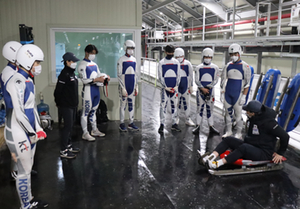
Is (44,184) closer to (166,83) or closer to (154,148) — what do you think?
(154,148)

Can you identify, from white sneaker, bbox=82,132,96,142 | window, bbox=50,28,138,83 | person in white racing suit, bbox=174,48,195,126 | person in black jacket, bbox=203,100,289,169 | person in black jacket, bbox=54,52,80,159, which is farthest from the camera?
window, bbox=50,28,138,83

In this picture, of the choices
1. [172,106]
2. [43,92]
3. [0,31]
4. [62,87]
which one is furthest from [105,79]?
[0,31]

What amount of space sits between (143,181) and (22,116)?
184 centimetres

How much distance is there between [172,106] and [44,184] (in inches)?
125

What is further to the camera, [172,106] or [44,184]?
[172,106]

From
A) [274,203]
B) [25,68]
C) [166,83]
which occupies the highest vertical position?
[25,68]

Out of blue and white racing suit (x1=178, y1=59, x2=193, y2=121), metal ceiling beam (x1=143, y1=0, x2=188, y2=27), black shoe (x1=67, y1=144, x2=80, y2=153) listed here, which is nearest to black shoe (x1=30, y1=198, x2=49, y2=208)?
black shoe (x1=67, y1=144, x2=80, y2=153)

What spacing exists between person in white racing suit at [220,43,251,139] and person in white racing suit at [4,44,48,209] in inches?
145

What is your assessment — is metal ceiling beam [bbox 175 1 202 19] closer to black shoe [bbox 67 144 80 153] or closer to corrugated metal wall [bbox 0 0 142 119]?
corrugated metal wall [bbox 0 0 142 119]

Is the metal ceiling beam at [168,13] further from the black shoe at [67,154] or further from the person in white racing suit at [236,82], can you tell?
the black shoe at [67,154]

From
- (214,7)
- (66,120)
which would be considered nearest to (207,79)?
(66,120)

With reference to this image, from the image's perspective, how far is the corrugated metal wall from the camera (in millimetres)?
5910

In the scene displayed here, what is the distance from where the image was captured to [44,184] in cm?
353

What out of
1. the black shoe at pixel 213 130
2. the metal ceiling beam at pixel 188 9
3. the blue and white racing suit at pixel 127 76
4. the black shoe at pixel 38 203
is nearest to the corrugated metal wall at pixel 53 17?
the blue and white racing suit at pixel 127 76
